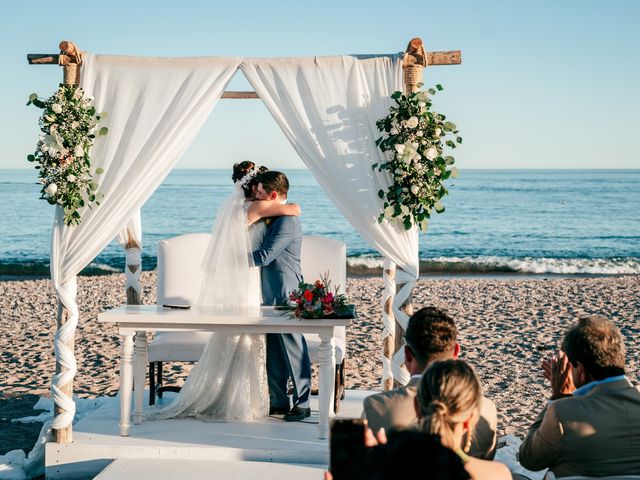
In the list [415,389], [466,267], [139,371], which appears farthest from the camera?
[466,267]

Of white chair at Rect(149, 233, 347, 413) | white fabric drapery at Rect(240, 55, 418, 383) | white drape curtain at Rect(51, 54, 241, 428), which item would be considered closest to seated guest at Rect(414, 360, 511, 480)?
white fabric drapery at Rect(240, 55, 418, 383)

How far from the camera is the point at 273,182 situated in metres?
5.68

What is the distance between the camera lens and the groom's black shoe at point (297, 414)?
566 centimetres

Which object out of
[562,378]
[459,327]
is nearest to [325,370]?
[562,378]

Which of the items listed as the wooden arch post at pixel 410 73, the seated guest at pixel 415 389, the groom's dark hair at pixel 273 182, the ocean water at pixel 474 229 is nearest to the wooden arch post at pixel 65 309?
the groom's dark hair at pixel 273 182

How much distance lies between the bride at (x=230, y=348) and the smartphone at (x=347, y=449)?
3423mm

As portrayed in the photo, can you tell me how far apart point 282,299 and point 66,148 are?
176 cm

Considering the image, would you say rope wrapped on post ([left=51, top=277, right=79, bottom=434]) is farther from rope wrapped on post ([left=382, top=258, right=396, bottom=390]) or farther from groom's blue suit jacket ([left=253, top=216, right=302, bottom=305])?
rope wrapped on post ([left=382, top=258, right=396, bottom=390])

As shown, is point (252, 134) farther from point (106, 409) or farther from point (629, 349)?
point (106, 409)

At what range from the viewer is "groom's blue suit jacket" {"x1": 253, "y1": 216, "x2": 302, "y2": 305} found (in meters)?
5.67

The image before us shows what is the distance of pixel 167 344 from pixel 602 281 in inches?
460

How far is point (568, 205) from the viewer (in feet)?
133

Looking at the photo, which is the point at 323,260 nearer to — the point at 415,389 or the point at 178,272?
the point at 178,272

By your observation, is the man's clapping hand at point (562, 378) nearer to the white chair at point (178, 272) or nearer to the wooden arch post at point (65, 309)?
the wooden arch post at point (65, 309)
